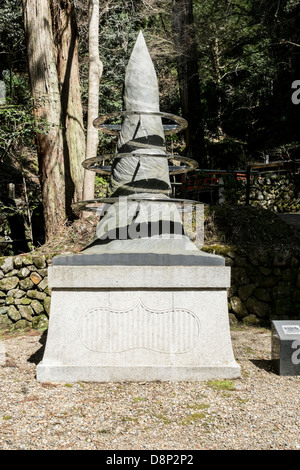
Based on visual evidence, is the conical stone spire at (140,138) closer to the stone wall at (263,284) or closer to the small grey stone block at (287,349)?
the small grey stone block at (287,349)

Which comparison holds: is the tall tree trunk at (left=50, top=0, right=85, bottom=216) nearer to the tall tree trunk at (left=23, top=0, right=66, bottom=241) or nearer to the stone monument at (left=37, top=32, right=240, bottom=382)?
the tall tree trunk at (left=23, top=0, right=66, bottom=241)

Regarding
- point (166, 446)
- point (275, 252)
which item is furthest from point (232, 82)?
point (166, 446)

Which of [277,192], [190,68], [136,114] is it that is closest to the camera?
[136,114]

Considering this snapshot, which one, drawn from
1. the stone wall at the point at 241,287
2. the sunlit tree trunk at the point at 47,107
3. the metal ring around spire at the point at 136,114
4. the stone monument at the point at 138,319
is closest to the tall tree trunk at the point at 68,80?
the sunlit tree trunk at the point at 47,107

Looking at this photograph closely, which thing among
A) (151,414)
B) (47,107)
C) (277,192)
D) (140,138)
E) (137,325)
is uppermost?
(47,107)

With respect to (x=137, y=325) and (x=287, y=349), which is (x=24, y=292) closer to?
(x=137, y=325)

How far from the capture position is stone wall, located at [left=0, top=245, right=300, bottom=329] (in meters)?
6.39

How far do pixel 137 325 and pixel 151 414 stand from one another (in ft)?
2.77

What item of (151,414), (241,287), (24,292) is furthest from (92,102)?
(151,414)

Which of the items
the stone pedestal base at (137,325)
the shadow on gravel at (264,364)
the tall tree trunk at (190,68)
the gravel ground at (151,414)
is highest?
the tall tree trunk at (190,68)

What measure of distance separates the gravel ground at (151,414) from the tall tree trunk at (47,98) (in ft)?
15.5

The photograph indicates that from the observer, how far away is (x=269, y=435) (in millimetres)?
2580

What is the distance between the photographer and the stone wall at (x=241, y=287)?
6.39m

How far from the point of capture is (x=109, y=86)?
12.9 meters
